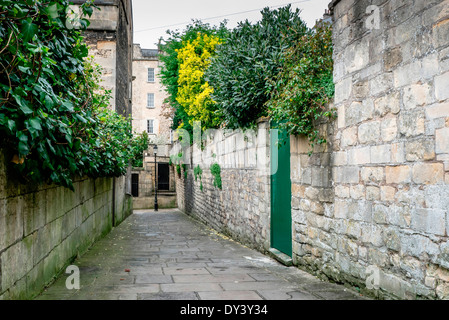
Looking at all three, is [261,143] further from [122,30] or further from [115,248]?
[122,30]

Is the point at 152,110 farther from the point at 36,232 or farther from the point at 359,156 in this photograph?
the point at 359,156

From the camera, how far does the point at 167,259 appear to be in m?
6.40

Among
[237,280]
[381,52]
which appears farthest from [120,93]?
[381,52]

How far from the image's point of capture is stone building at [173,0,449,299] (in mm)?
3068

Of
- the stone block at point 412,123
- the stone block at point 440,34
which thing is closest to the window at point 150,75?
the stone block at point 412,123

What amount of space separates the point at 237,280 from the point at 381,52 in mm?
2989

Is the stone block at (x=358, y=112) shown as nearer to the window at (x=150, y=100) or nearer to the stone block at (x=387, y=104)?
the stone block at (x=387, y=104)

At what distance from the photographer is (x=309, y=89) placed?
480 cm

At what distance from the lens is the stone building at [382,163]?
307cm

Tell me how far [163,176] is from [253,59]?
22.2 meters

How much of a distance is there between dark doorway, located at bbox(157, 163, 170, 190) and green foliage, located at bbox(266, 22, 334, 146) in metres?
23.0

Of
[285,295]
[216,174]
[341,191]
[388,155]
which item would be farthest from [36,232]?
[216,174]

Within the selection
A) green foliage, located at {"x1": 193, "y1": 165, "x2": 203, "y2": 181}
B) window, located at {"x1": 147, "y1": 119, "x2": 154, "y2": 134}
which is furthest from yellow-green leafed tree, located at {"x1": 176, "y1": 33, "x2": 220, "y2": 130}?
window, located at {"x1": 147, "y1": 119, "x2": 154, "y2": 134}

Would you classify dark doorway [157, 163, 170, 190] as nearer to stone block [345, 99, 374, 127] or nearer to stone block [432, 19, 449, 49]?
stone block [345, 99, 374, 127]
